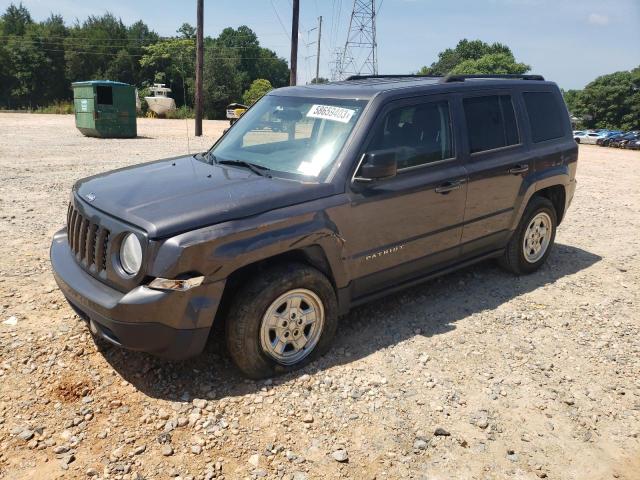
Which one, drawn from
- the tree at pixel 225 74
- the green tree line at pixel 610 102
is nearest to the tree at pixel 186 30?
the tree at pixel 225 74

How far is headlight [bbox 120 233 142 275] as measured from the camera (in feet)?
9.92

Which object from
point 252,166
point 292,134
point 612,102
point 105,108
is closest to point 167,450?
point 252,166

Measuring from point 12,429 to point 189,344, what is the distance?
3.44 feet

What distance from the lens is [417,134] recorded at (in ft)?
13.6

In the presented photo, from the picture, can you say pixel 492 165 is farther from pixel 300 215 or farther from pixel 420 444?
pixel 420 444

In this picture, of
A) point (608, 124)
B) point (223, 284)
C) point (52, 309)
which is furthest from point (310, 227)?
point (608, 124)

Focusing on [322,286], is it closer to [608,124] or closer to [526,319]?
[526,319]

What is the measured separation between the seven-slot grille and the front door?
157 cm

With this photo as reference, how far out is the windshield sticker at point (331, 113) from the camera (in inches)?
155

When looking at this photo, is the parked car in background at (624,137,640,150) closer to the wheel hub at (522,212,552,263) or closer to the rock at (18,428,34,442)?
the wheel hub at (522,212,552,263)

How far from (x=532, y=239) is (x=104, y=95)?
18.3 m

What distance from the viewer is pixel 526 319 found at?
4535mm

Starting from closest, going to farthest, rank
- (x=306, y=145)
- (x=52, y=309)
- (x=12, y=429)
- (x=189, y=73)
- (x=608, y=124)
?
(x=12, y=429) → (x=306, y=145) → (x=52, y=309) → (x=608, y=124) → (x=189, y=73)

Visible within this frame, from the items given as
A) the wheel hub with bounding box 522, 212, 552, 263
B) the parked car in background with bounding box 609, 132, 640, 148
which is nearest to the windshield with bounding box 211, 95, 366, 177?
the wheel hub with bounding box 522, 212, 552, 263
